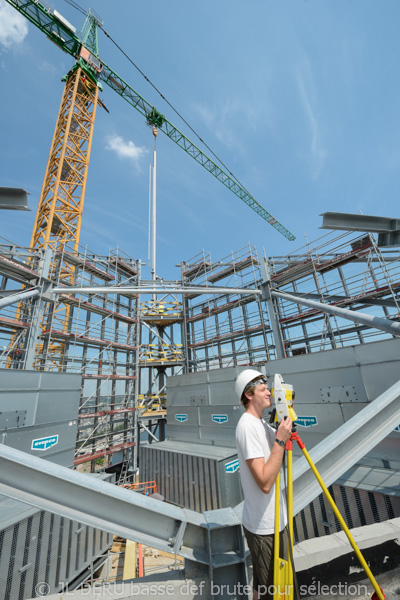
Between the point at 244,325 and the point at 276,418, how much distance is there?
55.4ft

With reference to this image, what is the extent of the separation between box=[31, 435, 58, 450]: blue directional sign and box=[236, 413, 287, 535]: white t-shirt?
7936 mm

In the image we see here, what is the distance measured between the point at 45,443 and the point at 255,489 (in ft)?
27.4

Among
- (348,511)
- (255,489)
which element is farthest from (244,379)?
(348,511)

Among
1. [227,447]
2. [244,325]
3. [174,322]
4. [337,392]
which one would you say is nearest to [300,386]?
[337,392]

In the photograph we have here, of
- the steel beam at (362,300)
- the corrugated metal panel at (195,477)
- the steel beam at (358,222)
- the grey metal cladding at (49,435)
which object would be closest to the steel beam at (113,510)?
the grey metal cladding at (49,435)

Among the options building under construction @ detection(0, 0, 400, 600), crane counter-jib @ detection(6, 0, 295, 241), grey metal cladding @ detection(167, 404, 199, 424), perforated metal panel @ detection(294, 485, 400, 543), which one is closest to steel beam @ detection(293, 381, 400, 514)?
building under construction @ detection(0, 0, 400, 600)

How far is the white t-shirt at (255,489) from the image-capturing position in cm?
174

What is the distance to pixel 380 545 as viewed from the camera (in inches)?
100

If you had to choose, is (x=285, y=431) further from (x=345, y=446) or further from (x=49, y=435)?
(x=49, y=435)

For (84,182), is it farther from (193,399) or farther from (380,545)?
(380,545)

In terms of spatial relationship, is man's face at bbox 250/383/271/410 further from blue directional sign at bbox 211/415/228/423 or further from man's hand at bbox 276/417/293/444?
blue directional sign at bbox 211/415/228/423

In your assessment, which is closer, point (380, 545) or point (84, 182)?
point (380, 545)

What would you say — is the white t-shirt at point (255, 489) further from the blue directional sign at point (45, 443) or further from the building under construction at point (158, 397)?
the blue directional sign at point (45, 443)

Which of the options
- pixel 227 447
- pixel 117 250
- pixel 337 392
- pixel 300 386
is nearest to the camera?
pixel 337 392
